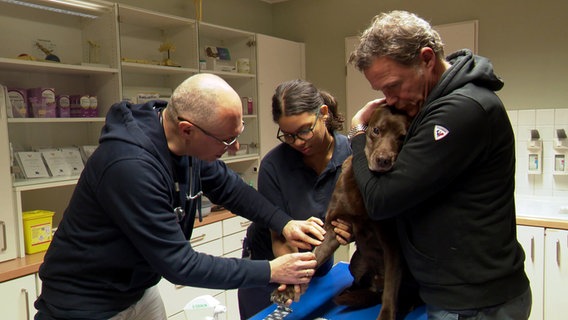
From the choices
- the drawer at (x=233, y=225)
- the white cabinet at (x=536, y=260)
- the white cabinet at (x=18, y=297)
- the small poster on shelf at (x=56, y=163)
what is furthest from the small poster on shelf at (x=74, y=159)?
the white cabinet at (x=536, y=260)

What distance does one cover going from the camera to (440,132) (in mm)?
987

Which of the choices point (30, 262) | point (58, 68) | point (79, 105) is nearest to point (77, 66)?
point (58, 68)

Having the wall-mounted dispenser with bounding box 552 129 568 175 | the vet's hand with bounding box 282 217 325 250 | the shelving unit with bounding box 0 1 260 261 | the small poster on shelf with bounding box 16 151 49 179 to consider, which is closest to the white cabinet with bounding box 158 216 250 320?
the shelving unit with bounding box 0 1 260 261

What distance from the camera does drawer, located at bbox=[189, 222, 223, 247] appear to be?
295 cm

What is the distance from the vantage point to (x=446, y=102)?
3.29 feet

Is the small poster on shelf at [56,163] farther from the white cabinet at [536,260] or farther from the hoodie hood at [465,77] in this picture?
the white cabinet at [536,260]

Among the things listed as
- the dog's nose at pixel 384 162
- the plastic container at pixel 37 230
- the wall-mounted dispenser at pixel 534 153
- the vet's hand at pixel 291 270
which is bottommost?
the plastic container at pixel 37 230

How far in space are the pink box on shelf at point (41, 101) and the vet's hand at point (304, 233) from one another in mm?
1745

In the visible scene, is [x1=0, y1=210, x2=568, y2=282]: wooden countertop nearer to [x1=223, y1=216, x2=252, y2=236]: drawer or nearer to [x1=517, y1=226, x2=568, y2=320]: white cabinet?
[x1=517, y1=226, x2=568, y2=320]: white cabinet

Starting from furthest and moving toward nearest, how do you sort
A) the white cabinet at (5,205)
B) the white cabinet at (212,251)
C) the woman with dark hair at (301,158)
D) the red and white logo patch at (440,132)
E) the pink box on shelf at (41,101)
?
the white cabinet at (212,251), the pink box on shelf at (41,101), the white cabinet at (5,205), the woman with dark hair at (301,158), the red and white logo patch at (440,132)

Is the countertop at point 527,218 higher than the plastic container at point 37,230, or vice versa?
the plastic container at point 37,230

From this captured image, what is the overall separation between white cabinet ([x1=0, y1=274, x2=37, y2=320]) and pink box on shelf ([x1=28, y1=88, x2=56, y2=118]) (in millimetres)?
921

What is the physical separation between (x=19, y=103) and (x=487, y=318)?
2481mm

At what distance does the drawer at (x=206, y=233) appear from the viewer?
2.95 metres
